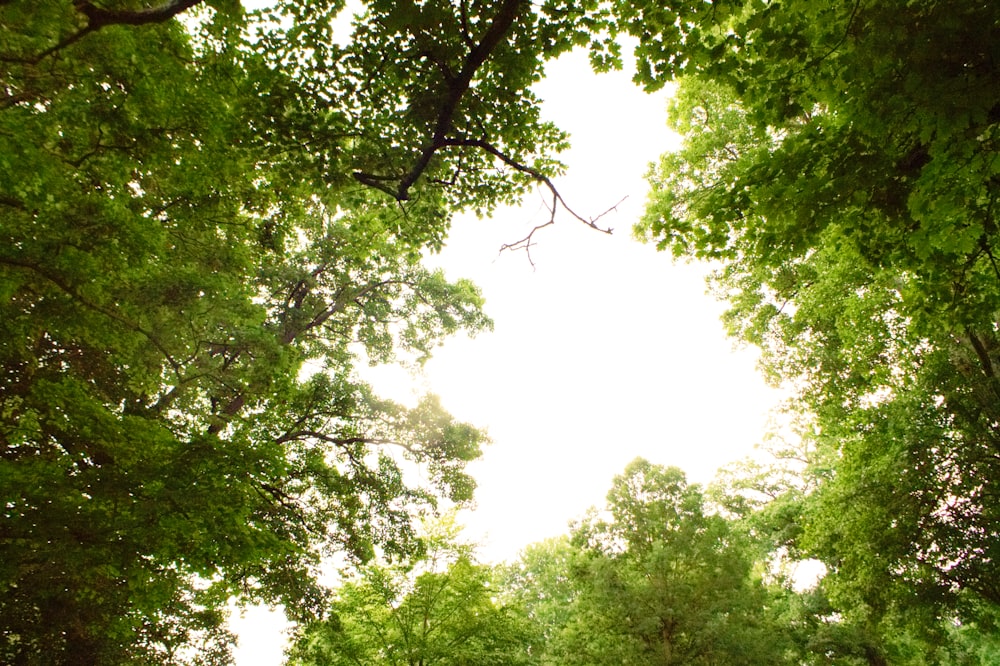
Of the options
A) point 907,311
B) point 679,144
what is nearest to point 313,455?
point 907,311

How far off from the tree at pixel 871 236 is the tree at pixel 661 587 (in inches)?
87.0

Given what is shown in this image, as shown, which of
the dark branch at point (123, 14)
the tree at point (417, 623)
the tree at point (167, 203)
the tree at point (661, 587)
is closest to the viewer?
the dark branch at point (123, 14)

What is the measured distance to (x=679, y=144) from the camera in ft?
41.4

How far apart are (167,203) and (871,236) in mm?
9038

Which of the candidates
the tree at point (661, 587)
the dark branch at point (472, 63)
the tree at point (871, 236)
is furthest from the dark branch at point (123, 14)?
the tree at point (661, 587)

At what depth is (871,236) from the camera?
4.49m

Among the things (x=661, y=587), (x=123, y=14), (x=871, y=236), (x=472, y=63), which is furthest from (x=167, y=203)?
(x=661, y=587)

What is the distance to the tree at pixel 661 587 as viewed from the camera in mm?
11016

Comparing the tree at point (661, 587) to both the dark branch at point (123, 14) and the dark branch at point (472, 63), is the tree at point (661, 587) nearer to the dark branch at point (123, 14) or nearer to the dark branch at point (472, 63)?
the dark branch at point (472, 63)

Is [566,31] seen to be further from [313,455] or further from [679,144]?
[313,455]

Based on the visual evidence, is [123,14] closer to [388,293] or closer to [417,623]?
[388,293]

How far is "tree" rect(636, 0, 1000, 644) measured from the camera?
2.75 m

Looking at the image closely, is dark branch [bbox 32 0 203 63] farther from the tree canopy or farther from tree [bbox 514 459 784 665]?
tree [bbox 514 459 784 665]

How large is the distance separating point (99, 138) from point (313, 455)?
8321mm
